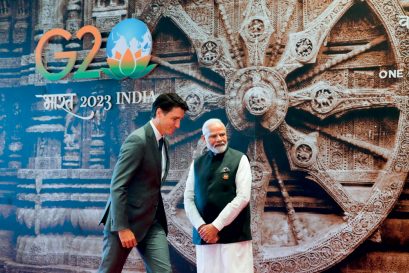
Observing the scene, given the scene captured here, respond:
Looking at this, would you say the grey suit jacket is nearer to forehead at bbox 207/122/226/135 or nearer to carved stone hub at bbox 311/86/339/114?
forehead at bbox 207/122/226/135

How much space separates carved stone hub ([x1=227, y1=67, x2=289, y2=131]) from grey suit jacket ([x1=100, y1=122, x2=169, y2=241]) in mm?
1396

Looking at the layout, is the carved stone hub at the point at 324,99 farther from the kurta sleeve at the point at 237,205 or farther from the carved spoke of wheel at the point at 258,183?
the kurta sleeve at the point at 237,205

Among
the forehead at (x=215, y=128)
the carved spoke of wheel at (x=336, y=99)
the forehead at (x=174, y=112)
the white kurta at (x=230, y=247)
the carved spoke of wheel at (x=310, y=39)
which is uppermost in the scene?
the carved spoke of wheel at (x=310, y=39)

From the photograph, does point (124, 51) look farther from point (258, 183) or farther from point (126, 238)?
A: point (126, 238)

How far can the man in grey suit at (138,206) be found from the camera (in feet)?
8.93

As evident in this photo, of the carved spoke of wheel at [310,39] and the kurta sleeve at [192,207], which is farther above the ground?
the carved spoke of wheel at [310,39]

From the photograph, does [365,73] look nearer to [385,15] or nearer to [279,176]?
[385,15]

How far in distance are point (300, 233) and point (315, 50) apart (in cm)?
135

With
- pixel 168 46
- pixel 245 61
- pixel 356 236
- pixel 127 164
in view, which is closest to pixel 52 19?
pixel 168 46

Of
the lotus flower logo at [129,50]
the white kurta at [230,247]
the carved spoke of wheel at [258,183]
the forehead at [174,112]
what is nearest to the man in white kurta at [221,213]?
the white kurta at [230,247]

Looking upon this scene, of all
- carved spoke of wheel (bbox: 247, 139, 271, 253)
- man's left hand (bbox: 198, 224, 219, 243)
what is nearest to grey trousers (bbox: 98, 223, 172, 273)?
man's left hand (bbox: 198, 224, 219, 243)

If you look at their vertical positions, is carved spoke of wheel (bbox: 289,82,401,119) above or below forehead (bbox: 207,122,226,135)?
above

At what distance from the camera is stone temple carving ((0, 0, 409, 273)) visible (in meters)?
3.87

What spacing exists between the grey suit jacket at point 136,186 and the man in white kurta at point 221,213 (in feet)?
1.12
